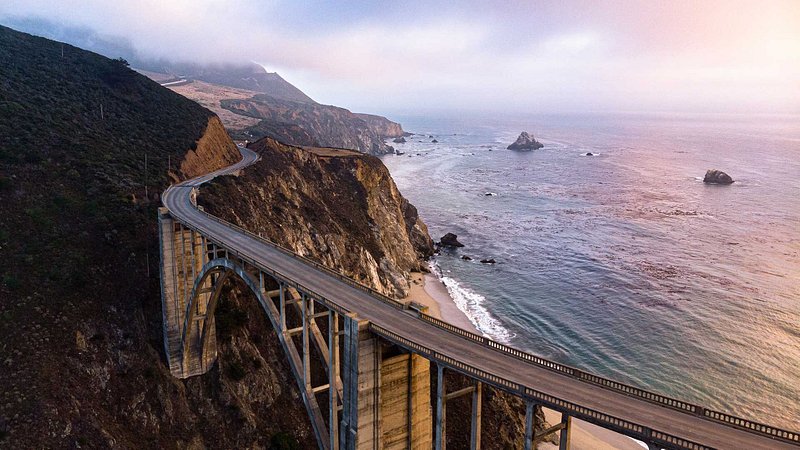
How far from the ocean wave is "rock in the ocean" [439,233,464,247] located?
14.1 m

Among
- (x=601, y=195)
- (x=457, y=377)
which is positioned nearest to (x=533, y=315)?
(x=457, y=377)

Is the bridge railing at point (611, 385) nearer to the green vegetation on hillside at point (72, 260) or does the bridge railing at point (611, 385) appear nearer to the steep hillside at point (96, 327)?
the steep hillside at point (96, 327)

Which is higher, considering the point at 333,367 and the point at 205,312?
the point at 333,367

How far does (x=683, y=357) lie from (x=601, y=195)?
8470cm

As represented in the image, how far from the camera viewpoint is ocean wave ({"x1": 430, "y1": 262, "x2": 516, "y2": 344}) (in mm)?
56656

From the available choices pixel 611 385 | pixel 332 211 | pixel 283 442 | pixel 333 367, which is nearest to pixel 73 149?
pixel 332 211

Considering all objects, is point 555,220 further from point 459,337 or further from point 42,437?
point 42,437

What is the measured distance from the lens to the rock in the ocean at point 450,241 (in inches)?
3580

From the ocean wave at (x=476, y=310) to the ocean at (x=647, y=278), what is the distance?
0.25m

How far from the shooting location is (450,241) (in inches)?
3605

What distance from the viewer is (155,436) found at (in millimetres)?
32438

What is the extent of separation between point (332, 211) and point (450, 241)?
91.3 ft

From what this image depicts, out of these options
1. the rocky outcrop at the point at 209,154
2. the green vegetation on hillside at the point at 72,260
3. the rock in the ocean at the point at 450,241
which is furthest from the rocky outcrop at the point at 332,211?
the green vegetation on hillside at the point at 72,260

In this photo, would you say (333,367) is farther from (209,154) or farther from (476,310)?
(209,154)
